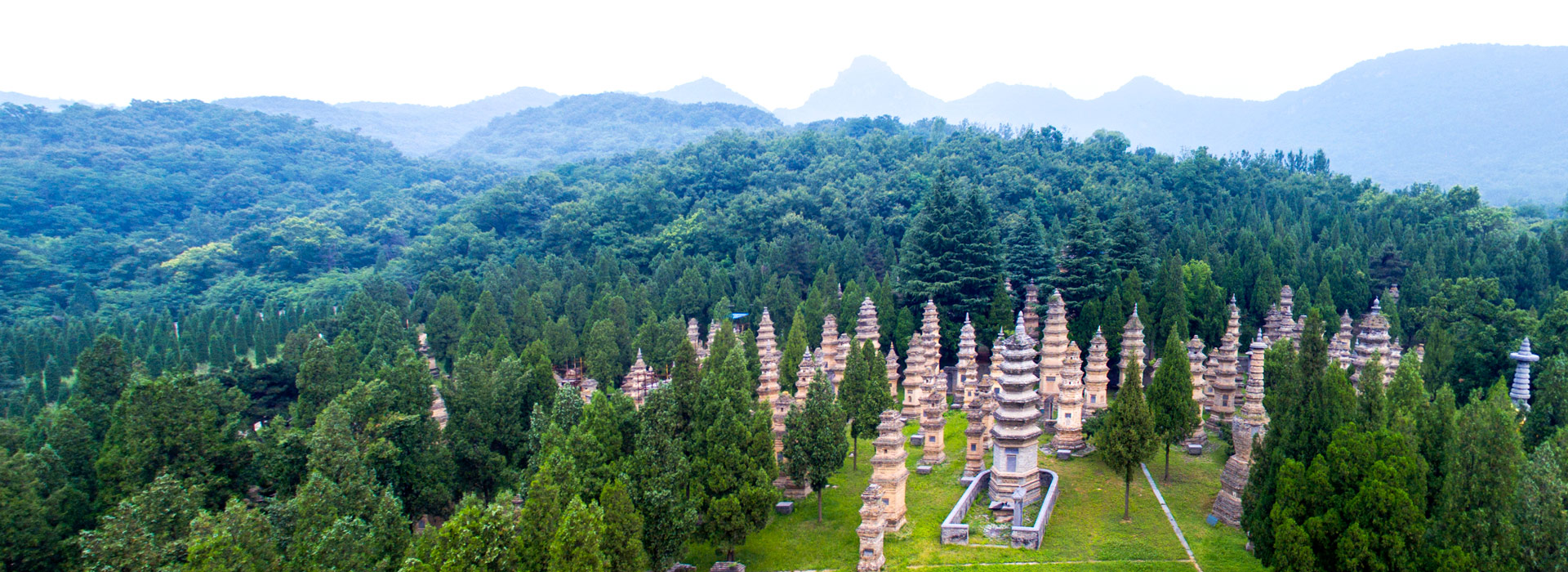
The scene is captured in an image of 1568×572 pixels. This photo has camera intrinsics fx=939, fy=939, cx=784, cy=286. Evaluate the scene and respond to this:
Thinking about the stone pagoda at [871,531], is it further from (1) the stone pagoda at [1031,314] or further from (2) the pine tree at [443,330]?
(2) the pine tree at [443,330]

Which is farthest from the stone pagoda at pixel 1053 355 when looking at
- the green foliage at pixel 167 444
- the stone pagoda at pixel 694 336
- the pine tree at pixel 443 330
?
the pine tree at pixel 443 330

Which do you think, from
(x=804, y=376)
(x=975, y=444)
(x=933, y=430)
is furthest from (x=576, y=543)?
(x=804, y=376)

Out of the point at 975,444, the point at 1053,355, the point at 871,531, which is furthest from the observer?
the point at 1053,355

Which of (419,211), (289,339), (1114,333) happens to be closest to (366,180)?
(419,211)

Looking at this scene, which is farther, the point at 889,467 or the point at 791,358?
the point at 791,358

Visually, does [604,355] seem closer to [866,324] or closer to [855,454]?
[866,324]

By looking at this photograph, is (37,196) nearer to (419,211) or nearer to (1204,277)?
(419,211)

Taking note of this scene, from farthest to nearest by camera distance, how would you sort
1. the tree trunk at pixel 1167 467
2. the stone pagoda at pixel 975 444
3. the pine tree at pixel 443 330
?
the pine tree at pixel 443 330, the stone pagoda at pixel 975 444, the tree trunk at pixel 1167 467
